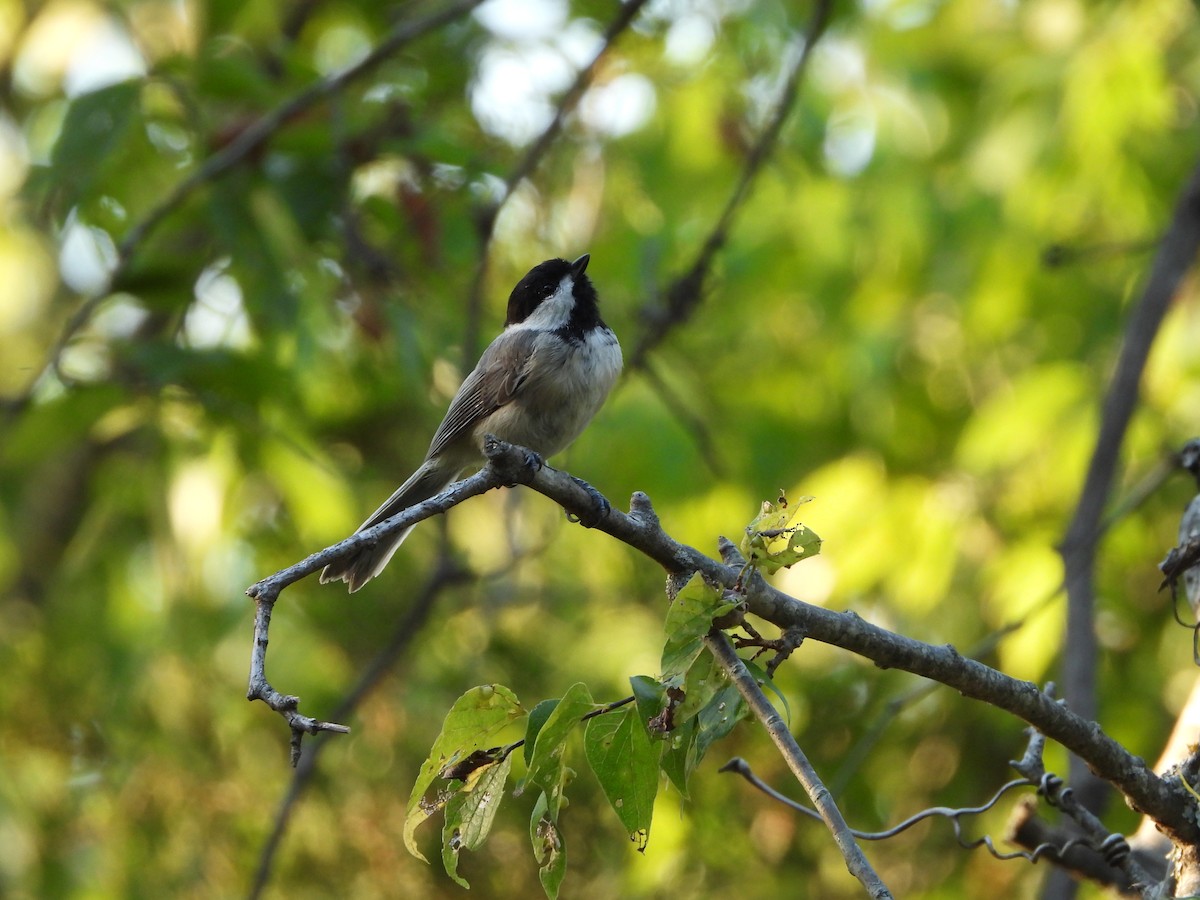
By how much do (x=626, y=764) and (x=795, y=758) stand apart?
0.26 m

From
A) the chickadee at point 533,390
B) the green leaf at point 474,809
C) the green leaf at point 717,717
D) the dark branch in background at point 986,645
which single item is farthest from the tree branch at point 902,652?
the chickadee at point 533,390

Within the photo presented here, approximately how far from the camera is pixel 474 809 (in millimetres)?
2029

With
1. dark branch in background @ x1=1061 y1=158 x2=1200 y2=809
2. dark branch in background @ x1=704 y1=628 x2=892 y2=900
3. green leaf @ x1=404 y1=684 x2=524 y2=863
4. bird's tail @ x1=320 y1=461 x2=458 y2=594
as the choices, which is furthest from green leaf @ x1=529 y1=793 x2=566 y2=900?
dark branch in background @ x1=1061 y1=158 x2=1200 y2=809

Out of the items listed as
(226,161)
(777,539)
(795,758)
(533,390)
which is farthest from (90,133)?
(795,758)

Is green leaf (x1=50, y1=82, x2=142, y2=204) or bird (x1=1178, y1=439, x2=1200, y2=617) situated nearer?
bird (x1=1178, y1=439, x2=1200, y2=617)

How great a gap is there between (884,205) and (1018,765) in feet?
12.8

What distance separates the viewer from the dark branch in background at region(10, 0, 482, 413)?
13.9 ft

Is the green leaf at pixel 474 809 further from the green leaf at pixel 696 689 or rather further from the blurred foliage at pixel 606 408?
the blurred foliage at pixel 606 408

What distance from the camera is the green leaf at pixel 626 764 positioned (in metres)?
1.91

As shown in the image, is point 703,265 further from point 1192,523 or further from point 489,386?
point 1192,523

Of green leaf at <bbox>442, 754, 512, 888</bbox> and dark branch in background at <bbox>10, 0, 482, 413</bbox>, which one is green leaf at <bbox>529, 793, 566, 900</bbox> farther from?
dark branch in background at <bbox>10, 0, 482, 413</bbox>

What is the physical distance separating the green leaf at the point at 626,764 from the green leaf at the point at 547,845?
0.36 feet

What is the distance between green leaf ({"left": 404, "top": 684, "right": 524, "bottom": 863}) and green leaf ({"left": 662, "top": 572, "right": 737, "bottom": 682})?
0.28 meters

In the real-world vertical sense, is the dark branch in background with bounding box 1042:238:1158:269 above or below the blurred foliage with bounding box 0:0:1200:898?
above
